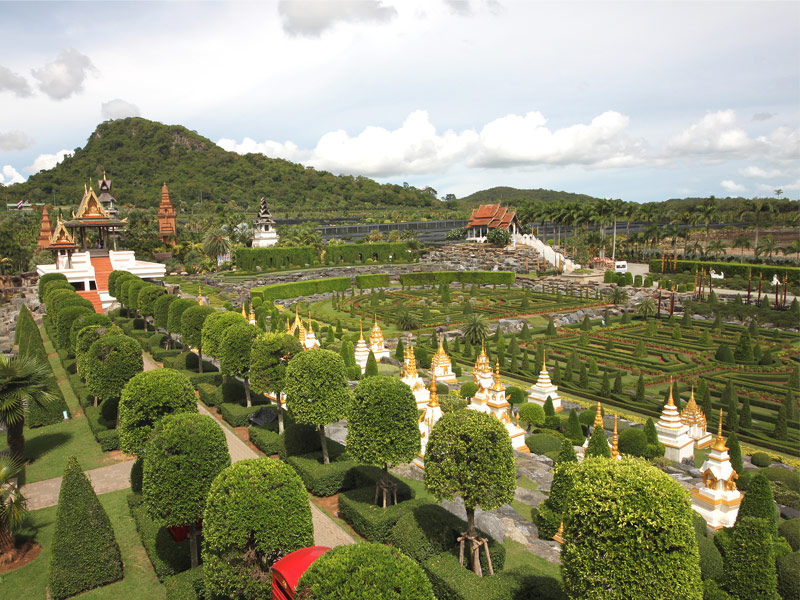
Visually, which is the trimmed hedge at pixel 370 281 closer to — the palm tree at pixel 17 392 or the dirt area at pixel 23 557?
the palm tree at pixel 17 392

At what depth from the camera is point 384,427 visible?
15.9 m

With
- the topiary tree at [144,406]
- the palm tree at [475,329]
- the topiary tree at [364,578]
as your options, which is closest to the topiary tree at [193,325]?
the topiary tree at [144,406]

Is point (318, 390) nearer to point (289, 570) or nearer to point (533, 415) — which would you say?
point (289, 570)

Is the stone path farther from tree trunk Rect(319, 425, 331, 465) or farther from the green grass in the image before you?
tree trunk Rect(319, 425, 331, 465)

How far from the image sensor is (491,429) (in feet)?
43.3

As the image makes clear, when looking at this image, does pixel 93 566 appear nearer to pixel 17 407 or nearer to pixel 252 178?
pixel 17 407

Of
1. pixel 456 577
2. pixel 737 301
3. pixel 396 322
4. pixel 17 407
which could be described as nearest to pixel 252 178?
pixel 396 322

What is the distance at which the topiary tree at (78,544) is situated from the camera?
13312 millimetres

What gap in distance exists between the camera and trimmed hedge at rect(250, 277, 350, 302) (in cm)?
6137

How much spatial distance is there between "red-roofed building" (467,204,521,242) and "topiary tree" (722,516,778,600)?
8442 centimetres

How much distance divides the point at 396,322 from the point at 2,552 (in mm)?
35753

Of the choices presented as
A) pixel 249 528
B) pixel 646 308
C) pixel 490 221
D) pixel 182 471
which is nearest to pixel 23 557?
pixel 182 471

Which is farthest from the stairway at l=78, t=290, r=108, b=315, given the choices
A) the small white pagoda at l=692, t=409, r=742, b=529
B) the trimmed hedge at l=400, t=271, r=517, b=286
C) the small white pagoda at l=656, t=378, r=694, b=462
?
the small white pagoda at l=692, t=409, r=742, b=529

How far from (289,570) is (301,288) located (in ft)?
186
